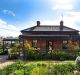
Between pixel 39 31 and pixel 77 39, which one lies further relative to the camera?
pixel 39 31

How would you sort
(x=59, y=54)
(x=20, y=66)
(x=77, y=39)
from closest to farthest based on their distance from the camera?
(x=20, y=66)
(x=59, y=54)
(x=77, y=39)

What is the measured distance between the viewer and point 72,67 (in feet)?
57.7

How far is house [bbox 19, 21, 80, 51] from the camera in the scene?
109 ft

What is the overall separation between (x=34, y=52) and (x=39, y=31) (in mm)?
9184

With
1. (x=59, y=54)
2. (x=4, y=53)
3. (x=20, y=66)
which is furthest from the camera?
(x=4, y=53)

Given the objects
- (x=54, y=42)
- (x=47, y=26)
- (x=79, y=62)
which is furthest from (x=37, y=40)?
(x=79, y=62)

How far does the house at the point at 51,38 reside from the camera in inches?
1313

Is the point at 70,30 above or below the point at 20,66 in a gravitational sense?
above

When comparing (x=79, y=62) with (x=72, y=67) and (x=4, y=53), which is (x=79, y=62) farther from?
(x=4, y=53)

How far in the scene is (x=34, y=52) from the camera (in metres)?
29.4

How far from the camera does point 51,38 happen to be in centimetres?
3334

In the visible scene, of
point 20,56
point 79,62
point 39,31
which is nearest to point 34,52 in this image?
point 20,56

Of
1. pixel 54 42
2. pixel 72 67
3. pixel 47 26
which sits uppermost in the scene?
pixel 47 26

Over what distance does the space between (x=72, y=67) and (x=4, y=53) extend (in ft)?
70.8
